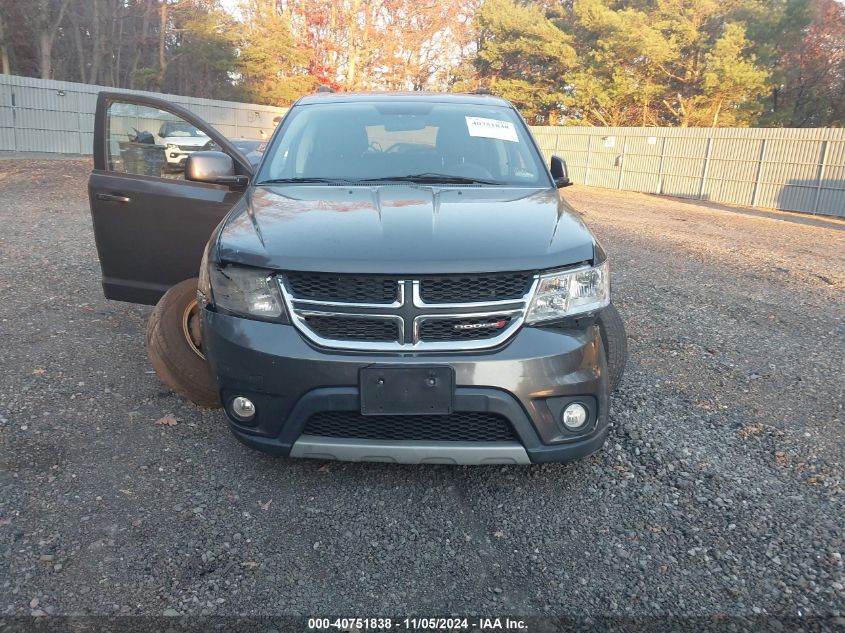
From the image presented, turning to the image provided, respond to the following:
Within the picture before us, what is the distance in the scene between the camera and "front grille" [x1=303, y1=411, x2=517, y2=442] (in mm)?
2486

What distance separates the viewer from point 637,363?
440 cm

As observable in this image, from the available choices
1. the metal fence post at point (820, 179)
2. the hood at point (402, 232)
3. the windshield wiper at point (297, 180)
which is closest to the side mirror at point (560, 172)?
the hood at point (402, 232)

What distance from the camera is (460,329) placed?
96.0 inches

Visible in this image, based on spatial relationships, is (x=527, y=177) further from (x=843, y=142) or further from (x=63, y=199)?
(x=843, y=142)

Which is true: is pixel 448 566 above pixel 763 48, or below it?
below

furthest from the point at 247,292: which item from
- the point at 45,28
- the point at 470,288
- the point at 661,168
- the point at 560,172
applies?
the point at 45,28

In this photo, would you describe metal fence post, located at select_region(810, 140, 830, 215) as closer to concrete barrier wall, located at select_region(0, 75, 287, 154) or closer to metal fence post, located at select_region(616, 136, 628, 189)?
metal fence post, located at select_region(616, 136, 628, 189)

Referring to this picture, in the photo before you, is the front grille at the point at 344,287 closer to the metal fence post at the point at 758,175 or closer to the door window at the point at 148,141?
the door window at the point at 148,141

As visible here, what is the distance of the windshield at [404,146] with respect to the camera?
11.5ft

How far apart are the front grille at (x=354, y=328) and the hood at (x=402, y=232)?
19 centimetres

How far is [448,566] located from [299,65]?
37055 millimetres

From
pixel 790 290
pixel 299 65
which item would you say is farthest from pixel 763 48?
pixel 790 290

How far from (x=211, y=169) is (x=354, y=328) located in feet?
5.75

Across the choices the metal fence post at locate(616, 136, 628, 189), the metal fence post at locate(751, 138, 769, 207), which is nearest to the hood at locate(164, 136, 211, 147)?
the metal fence post at locate(751, 138, 769, 207)
